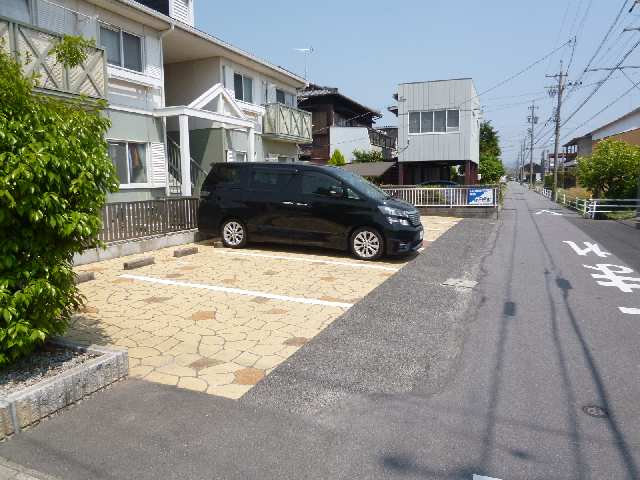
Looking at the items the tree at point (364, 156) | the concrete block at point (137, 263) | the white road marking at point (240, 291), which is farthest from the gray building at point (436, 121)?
the white road marking at point (240, 291)

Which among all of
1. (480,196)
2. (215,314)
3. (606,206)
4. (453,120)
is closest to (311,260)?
(215,314)

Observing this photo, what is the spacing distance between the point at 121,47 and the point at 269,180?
22.1 ft

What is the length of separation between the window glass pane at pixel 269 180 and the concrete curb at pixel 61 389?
6.32m

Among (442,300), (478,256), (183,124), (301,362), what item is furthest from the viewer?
(183,124)

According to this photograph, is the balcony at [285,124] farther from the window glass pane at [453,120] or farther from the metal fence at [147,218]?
the window glass pane at [453,120]

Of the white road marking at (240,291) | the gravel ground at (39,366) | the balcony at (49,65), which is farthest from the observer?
the balcony at (49,65)

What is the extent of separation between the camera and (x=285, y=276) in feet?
A: 25.8

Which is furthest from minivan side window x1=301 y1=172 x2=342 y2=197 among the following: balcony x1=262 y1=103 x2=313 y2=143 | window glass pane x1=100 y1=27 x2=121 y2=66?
balcony x1=262 y1=103 x2=313 y2=143

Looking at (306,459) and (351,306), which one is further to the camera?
(351,306)

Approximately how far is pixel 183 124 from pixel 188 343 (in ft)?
32.5

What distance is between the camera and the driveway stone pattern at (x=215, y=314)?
426cm

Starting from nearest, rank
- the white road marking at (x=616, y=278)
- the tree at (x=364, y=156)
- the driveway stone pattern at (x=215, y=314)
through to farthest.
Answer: the driveway stone pattern at (x=215, y=314) < the white road marking at (x=616, y=278) < the tree at (x=364, y=156)

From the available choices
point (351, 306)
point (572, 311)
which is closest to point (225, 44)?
point (351, 306)

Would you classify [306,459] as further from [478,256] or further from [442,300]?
[478,256]
